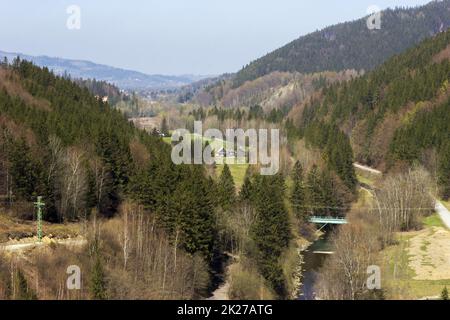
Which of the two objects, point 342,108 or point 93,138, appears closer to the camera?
point 93,138

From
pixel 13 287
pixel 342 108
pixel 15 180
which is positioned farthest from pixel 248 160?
pixel 13 287

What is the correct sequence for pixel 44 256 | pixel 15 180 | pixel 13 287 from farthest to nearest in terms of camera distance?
1. pixel 15 180
2. pixel 44 256
3. pixel 13 287

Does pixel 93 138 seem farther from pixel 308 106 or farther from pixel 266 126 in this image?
pixel 308 106

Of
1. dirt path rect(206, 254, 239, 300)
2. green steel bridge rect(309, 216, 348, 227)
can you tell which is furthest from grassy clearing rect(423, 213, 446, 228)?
dirt path rect(206, 254, 239, 300)

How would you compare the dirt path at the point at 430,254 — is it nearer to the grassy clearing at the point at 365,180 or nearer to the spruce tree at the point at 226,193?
the spruce tree at the point at 226,193

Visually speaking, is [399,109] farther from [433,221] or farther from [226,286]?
[226,286]
